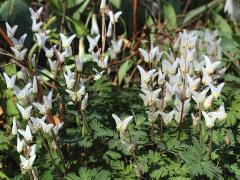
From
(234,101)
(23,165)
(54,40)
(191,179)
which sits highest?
(54,40)

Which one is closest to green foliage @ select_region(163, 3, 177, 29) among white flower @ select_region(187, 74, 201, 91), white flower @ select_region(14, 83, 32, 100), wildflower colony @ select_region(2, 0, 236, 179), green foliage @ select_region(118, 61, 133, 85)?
green foliage @ select_region(118, 61, 133, 85)

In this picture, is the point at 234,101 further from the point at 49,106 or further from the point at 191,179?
the point at 49,106

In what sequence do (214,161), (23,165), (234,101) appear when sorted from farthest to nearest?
(234,101)
(214,161)
(23,165)

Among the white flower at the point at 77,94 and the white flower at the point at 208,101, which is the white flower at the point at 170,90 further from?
the white flower at the point at 77,94

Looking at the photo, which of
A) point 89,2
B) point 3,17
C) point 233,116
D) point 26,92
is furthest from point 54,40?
point 233,116

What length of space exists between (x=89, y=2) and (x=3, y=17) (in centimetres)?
113

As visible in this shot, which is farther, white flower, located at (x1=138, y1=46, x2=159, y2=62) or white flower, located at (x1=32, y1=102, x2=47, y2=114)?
white flower, located at (x1=138, y1=46, x2=159, y2=62)

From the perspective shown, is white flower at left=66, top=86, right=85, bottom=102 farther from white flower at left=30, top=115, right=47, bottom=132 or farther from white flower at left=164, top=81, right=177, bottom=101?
white flower at left=164, top=81, right=177, bottom=101

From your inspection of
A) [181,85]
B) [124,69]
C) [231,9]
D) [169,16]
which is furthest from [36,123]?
[231,9]

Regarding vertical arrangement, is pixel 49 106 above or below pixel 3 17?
below

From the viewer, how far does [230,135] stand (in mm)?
2818

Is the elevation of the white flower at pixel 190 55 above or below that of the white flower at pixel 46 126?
above

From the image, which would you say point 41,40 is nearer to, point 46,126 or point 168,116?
point 46,126

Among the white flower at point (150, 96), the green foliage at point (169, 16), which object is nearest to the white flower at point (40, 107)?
the white flower at point (150, 96)
